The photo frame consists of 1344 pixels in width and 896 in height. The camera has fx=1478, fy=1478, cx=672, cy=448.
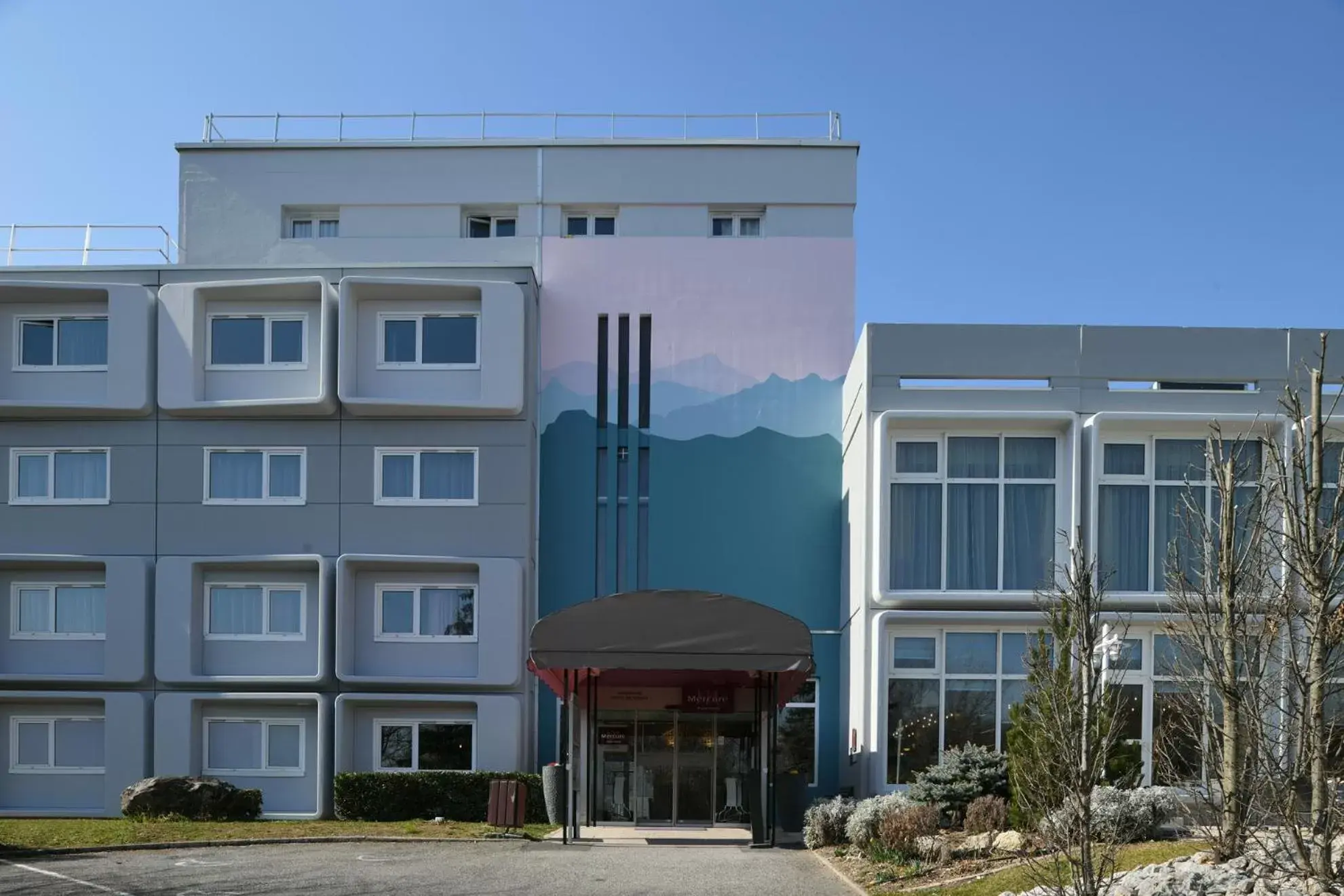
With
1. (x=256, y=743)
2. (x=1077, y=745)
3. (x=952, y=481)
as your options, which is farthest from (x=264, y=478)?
(x=1077, y=745)

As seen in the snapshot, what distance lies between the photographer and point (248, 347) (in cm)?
3036

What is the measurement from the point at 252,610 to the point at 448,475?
475 cm

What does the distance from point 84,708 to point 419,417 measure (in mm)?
8793

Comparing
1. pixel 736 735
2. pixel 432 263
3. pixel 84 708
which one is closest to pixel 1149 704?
pixel 736 735

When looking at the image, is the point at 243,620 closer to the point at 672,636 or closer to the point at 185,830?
the point at 185,830

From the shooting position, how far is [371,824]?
26156 mm

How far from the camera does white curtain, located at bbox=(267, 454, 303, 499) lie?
30094mm

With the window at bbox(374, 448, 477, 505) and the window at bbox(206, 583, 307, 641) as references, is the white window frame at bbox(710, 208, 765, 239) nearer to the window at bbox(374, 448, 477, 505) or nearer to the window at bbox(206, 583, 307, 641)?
the window at bbox(374, 448, 477, 505)

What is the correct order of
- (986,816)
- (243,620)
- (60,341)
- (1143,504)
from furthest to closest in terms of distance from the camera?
1. (60,341)
2. (243,620)
3. (1143,504)
4. (986,816)

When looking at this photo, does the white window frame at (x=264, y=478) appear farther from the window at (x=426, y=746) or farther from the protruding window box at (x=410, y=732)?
the window at (x=426, y=746)

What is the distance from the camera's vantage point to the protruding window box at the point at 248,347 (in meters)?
29.8

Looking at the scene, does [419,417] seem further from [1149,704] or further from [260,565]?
[1149,704]

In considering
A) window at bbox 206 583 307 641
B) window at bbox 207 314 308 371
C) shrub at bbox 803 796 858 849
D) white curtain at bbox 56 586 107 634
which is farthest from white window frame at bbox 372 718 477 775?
shrub at bbox 803 796 858 849

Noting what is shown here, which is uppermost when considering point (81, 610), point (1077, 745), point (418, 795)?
point (1077, 745)
